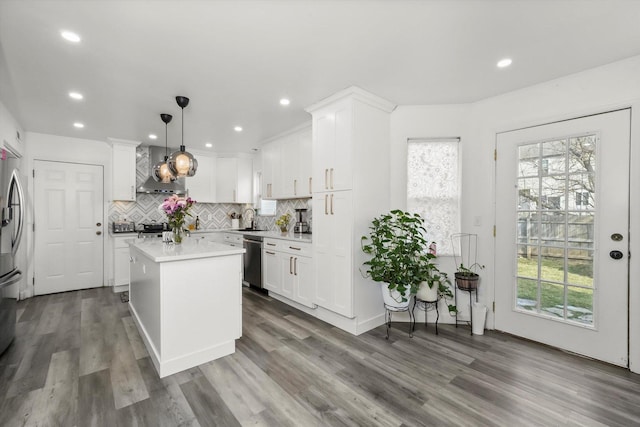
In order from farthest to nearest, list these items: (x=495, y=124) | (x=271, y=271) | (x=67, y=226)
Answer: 1. (x=67, y=226)
2. (x=271, y=271)
3. (x=495, y=124)

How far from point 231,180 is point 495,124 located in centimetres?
459

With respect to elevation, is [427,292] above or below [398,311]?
above

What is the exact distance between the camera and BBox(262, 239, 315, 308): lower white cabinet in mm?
3537

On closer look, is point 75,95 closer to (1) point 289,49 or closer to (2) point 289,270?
(1) point 289,49

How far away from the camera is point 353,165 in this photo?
297 centimetres

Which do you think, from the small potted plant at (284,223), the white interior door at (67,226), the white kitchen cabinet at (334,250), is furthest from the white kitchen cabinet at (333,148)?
the white interior door at (67,226)

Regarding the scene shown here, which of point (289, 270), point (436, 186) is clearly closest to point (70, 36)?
point (289, 270)

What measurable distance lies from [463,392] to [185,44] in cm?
324

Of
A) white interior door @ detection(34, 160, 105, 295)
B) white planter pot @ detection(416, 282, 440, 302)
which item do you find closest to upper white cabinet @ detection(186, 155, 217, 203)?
white interior door @ detection(34, 160, 105, 295)

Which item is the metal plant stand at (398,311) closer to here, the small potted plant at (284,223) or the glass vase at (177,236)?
the small potted plant at (284,223)

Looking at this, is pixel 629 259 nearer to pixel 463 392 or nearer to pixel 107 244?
pixel 463 392

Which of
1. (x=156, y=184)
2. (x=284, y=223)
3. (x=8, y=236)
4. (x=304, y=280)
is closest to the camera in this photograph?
(x=8, y=236)

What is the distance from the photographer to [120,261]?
4.62 metres

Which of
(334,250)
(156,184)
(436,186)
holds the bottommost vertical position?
(334,250)
